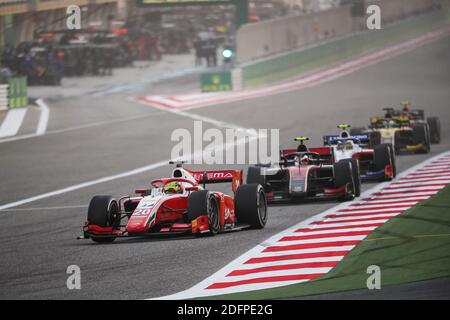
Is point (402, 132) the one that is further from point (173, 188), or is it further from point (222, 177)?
point (173, 188)

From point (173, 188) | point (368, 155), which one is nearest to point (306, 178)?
point (368, 155)

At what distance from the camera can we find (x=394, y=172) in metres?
25.0

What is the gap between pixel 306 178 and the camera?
843 inches

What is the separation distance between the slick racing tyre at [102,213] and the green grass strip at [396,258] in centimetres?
377

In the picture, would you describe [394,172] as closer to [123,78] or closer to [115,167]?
[115,167]

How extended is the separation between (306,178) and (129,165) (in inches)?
421

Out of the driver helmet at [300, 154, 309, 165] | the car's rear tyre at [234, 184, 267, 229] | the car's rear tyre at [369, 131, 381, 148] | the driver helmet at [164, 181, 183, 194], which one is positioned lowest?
the car's rear tyre at [234, 184, 267, 229]

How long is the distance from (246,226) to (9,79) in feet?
103

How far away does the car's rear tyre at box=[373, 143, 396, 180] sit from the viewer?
80.1 feet

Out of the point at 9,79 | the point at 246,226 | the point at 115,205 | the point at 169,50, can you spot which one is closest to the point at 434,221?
the point at 246,226

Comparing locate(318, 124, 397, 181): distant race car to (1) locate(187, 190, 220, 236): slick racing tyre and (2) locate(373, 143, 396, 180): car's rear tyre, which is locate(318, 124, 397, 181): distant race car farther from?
(1) locate(187, 190, 220, 236): slick racing tyre

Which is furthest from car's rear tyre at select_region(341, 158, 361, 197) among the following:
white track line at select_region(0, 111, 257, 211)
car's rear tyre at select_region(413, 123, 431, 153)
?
car's rear tyre at select_region(413, 123, 431, 153)

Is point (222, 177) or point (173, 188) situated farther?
point (222, 177)

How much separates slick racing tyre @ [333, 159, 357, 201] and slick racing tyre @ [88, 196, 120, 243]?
5300 millimetres
